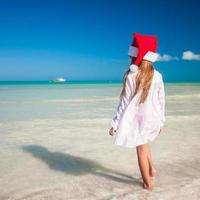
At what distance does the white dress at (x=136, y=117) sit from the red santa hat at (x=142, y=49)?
142 mm

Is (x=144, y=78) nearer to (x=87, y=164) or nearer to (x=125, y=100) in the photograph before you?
(x=125, y=100)

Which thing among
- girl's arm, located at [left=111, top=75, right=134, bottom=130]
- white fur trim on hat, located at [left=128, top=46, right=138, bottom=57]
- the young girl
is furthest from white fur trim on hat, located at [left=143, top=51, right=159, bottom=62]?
girl's arm, located at [left=111, top=75, right=134, bottom=130]

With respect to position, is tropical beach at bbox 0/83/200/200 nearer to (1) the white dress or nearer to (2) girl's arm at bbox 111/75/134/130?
(1) the white dress

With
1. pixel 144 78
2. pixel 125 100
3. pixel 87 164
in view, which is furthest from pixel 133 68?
pixel 87 164

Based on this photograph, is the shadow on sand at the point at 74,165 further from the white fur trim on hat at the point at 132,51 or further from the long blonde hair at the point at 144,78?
→ the white fur trim on hat at the point at 132,51

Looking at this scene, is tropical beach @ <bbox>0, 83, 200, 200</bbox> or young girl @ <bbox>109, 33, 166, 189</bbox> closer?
young girl @ <bbox>109, 33, 166, 189</bbox>

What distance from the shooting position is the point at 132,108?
10.4ft

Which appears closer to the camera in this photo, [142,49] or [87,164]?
[142,49]

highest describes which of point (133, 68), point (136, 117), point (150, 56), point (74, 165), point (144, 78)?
point (150, 56)

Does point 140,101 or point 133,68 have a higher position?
point 133,68

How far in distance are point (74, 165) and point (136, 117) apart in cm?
156

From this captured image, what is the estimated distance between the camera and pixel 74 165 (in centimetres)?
432

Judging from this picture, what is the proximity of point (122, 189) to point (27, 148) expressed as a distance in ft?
8.08

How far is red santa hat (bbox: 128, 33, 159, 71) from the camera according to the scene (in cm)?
312
